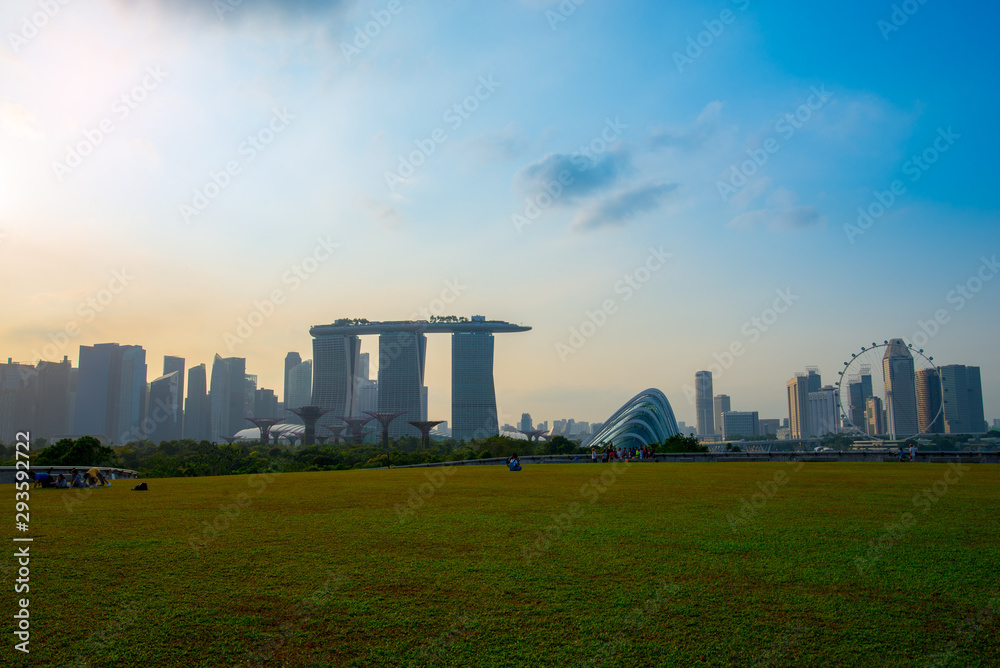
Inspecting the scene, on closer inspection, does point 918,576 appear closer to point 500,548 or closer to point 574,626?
point 574,626

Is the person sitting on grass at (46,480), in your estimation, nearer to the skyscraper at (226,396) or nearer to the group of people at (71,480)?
the group of people at (71,480)

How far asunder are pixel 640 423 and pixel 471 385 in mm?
90807

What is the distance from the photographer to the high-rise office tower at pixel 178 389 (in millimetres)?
175625

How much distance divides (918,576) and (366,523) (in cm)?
859

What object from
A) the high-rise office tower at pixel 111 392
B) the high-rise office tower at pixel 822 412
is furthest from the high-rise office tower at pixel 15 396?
the high-rise office tower at pixel 822 412

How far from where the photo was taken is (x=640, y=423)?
96750mm

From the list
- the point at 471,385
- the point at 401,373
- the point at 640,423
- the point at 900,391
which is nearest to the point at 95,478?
the point at 640,423

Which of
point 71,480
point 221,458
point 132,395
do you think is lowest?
point 221,458

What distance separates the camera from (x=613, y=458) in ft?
136

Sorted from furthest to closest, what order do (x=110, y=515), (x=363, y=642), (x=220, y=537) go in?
(x=110, y=515) → (x=220, y=537) → (x=363, y=642)

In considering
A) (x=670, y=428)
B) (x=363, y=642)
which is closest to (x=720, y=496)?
(x=363, y=642)

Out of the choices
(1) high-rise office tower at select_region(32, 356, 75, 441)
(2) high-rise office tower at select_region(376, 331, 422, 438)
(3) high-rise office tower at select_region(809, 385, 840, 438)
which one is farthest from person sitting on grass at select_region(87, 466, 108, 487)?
(3) high-rise office tower at select_region(809, 385, 840, 438)

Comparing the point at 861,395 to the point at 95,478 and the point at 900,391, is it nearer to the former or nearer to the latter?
the point at 900,391

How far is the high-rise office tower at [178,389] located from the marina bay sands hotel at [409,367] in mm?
37749
